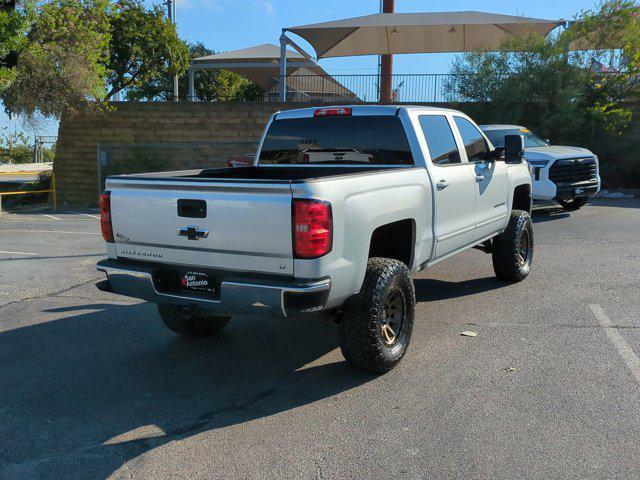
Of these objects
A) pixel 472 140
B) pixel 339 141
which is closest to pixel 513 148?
pixel 472 140

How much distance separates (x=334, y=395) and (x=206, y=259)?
1277mm

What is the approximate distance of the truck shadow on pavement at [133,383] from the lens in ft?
11.6

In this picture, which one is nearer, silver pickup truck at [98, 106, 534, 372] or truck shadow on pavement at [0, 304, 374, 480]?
truck shadow on pavement at [0, 304, 374, 480]

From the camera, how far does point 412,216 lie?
483cm

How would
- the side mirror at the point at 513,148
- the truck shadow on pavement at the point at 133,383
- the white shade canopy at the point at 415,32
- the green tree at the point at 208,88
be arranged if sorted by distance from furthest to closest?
the green tree at the point at 208,88
the white shade canopy at the point at 415,32
the side mirror at the point at 513,148
the truck shadow on pavement at the point at 133,383

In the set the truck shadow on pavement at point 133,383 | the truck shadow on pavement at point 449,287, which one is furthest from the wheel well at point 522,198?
the truck shadow on pavement at point 133,383

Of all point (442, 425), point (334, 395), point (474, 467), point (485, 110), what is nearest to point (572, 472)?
point (474, 467)

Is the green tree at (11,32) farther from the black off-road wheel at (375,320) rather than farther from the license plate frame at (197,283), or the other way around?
the black off-road wheel at (375,320)

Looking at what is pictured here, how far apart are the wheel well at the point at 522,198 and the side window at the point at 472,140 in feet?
4.45

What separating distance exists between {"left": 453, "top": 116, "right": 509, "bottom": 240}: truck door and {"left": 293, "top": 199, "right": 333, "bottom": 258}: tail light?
2743 mm

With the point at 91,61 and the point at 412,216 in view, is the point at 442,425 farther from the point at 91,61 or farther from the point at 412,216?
the point at 91,61

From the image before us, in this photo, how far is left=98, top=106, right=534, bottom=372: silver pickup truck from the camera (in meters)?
3.83

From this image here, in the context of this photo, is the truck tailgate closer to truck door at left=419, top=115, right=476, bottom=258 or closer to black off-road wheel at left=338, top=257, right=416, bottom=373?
black off-road wheel at left=338, top=257, right=416, bottom=373

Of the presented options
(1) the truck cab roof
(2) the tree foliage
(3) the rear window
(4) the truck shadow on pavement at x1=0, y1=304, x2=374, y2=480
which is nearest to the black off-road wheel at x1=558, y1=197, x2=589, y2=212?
(2) the tree foliage
